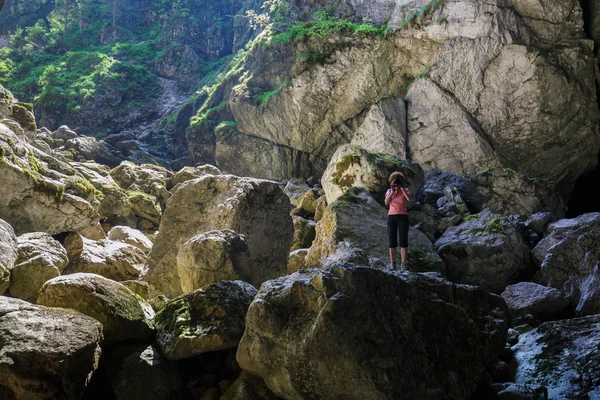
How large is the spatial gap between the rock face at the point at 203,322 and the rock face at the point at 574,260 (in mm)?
5636

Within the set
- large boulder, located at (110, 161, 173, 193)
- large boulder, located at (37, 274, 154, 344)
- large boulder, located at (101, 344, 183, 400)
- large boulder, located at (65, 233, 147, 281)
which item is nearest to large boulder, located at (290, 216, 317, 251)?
large boulder, located at (65, 233, 147, 281)

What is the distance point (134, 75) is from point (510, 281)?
4919 cm

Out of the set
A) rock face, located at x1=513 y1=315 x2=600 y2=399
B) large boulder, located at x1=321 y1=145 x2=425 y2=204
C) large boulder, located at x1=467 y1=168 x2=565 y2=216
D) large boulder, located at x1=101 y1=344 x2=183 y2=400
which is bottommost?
rock face, located at x1=513 y1=315 x2=600 y2=399

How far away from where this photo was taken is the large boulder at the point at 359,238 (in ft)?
30.2

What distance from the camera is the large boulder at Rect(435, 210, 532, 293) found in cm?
960

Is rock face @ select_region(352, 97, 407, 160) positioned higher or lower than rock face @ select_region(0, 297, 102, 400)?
higher

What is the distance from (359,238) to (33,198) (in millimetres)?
8724

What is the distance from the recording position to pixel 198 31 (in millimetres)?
57156

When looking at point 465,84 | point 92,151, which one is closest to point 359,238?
point 465,84

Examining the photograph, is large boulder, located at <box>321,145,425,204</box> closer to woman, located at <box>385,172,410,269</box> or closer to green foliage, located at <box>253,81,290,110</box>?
woman, located at <box>385,172,410,269</box>

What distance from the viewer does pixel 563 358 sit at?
16.3ft

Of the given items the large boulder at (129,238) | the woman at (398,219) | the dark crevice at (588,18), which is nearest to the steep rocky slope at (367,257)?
the large boulder at (129,238)

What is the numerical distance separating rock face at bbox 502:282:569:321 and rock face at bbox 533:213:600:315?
0.29 metres

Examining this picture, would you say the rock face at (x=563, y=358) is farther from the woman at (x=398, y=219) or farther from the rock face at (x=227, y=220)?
the rock face at (x=227, y=220)
